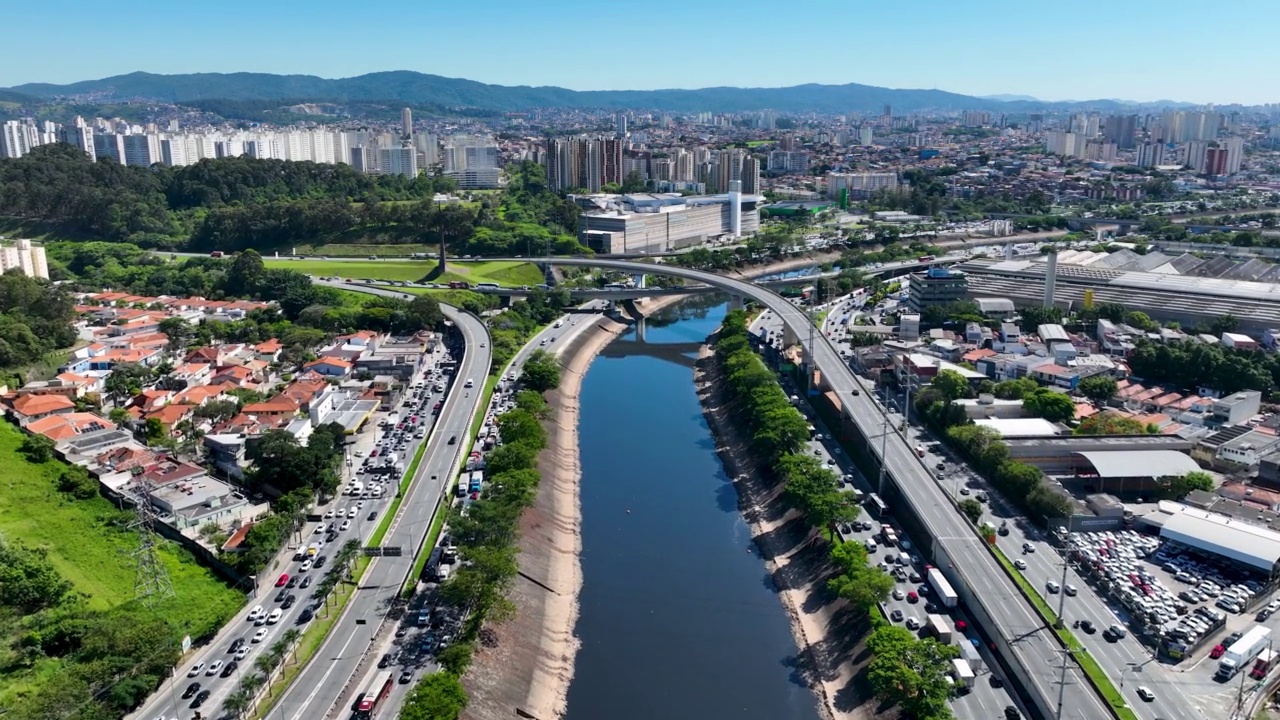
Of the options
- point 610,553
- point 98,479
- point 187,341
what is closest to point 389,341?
point 187,341

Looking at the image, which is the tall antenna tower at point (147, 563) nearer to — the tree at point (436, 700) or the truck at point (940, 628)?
the tree at point (436, 700)

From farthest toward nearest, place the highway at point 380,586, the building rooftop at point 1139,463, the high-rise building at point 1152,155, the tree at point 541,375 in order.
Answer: the high-rise building at point 1152,155, the tree at point 541,375, the building rooftop at point 1139,463, the highway at point 380,586

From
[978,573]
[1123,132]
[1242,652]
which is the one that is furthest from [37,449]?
[1123,132]

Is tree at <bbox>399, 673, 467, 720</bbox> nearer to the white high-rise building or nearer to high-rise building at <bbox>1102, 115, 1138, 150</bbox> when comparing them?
the white high-rise building

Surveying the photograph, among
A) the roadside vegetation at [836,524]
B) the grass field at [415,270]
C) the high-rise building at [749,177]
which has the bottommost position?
the roadside vegetation at [836,524]

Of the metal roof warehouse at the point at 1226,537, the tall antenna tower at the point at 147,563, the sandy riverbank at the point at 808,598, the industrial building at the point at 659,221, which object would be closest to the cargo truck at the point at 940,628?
the sandy riverbank at the point at 808,598

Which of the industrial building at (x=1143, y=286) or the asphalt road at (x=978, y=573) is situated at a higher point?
the industrial building at (x=1143, y=286)
